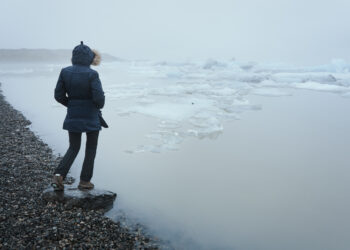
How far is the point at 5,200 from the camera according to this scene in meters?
3.66

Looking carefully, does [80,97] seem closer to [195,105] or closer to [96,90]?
[96,90]

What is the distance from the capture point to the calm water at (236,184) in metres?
3.54

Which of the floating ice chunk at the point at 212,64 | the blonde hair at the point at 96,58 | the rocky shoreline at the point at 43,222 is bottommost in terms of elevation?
the rocky shoreline at the point at 43,222

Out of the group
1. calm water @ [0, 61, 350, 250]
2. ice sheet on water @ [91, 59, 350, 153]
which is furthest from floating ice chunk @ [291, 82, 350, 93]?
calm water @ [0, 61, 350, 250]

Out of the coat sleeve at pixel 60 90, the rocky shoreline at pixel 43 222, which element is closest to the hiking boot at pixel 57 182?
the rocky shoreline at pixel 43 222

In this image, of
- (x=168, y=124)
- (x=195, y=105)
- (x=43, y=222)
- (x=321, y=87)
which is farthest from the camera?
(x=321, y=87)

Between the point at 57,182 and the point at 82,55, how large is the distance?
5.08 ft

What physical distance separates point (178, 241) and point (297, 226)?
4.88ft

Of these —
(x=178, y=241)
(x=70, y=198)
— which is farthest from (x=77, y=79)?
(x=178, y=241)

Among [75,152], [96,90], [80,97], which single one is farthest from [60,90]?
[75,152]

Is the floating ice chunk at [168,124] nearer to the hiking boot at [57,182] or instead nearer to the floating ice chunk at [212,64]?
the hiking boot at [57,182]

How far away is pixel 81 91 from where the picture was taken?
338 centimetres

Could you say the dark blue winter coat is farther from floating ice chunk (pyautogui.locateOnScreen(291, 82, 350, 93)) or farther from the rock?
floating ice chunk (pyautogui.locateOnScreen(291, 82, 350, 93))

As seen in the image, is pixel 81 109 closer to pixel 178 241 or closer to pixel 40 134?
pixel 178 241
